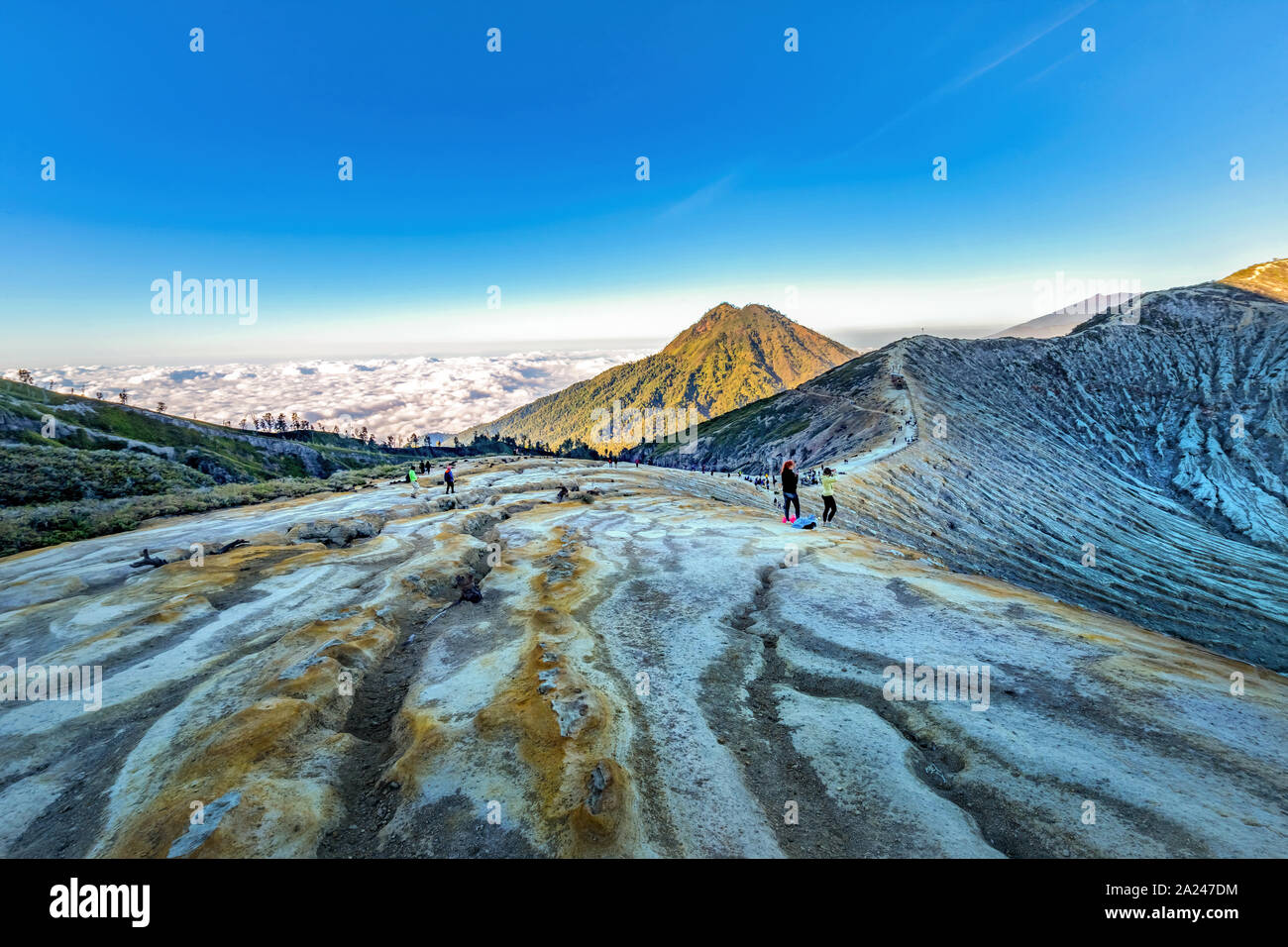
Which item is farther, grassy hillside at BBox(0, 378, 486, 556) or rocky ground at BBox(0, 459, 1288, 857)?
grassy hillside at BBox(0, 378, 486, 556)

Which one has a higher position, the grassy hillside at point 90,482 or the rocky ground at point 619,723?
the grassy hillside at point 90,482

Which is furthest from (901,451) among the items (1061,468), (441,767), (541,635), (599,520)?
(441,767)

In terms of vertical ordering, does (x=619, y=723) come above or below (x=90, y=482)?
below

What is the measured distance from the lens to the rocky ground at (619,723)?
9.39 m

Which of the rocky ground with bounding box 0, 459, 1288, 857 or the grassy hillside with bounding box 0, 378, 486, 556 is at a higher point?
the grassy hillside with bounding box 0, 378, 486, 556

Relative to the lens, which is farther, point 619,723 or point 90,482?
point 90,482

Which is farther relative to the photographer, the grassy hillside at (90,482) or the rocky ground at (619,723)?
the grassy hillside at (90,482)

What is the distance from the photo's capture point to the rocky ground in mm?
9391

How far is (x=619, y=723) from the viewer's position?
12.6 meters
